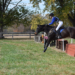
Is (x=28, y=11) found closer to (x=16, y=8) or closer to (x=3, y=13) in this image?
(x=16, y=8)

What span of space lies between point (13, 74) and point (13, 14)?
69.8ft

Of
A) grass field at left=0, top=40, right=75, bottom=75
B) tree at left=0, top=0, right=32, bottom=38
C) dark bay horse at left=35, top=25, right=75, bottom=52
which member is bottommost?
grass field at left=0, top=40, right=75, bottom=75

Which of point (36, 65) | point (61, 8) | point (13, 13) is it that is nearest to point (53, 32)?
point (36, 65)

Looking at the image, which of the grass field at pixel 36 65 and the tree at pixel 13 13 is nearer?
the grass field at pixel 36 65

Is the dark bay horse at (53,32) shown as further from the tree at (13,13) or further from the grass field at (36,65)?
the tree at (13,13)

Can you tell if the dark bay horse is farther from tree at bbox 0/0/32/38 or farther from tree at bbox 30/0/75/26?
tree at bbox 0/0/32/38

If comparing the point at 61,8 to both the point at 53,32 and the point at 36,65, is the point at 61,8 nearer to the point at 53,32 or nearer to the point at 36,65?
the point at 53,32

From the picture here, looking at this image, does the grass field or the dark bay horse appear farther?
the dark bay horse

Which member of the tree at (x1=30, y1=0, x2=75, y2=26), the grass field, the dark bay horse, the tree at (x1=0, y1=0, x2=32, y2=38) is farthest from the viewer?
the tree at (x1=0, y1=0, x2=32, y2=38)

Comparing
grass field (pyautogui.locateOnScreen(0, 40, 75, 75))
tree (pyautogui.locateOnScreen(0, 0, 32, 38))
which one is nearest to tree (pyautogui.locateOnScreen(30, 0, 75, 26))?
tree (pyautogui.locateOnScreen(0, 0, 32, 38))

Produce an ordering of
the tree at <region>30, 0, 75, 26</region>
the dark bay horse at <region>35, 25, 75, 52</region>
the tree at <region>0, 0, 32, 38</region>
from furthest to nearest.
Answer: the tree at <region>0, 0, 32, 38</region> < the tree at <region>30, 0, 75, 26</region> < the dark bay horse at <region>35, 25, 75, 52</region>

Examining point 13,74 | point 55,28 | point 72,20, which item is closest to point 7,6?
point 72,20

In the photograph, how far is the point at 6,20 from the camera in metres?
22.6

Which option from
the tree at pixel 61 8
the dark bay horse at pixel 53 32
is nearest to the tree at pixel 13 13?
the tree at pixel 61 8
